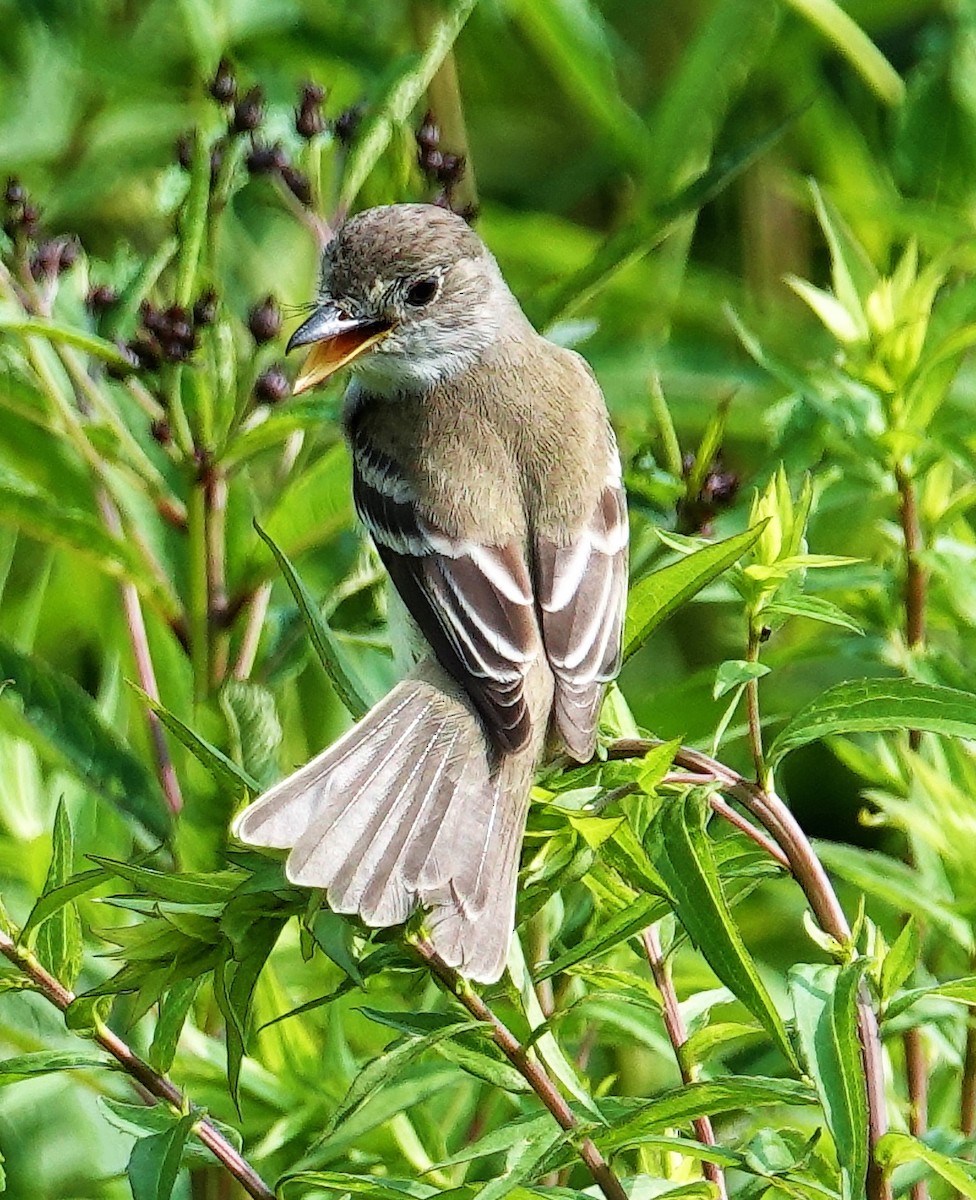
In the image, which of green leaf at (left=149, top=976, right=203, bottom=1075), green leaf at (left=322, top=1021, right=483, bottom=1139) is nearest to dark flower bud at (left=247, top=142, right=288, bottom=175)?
green leaf at (left=149, top=976, right=203, bottom=1075)

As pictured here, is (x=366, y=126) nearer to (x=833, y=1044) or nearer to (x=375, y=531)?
(x=375, y=531)

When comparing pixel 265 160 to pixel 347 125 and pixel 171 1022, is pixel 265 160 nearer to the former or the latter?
pixel 347 125

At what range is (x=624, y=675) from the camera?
5324mm

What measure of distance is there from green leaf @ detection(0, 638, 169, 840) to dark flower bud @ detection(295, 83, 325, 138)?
0.92 m

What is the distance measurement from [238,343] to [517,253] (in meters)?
1.56

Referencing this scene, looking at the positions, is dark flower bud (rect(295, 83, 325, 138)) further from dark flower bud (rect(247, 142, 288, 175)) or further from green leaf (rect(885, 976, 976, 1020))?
green leaf (rect(885, 976, 976, 1020))

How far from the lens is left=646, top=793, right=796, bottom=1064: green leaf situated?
6.44ft

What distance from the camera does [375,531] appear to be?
325 centimetres

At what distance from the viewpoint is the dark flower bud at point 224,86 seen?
3080mm

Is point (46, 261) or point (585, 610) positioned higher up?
point (46, 261)

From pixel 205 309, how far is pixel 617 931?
3.88ft

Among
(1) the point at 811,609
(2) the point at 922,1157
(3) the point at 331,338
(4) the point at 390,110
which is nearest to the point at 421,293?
(3) the point at 331,338

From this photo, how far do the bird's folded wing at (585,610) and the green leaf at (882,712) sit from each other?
1.56 ft

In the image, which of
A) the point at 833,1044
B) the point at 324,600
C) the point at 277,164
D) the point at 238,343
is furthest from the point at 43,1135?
the point at 833,1044
